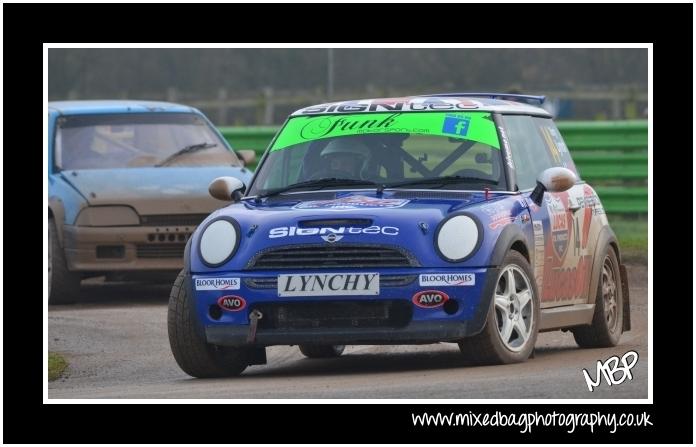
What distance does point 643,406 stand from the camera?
7.43m

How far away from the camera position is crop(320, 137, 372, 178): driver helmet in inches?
393

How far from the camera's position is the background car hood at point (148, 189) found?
48.4 feet

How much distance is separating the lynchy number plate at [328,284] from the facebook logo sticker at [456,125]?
1.56 meters

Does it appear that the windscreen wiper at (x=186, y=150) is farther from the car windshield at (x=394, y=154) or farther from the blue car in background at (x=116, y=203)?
the car windshield at (x=394, y=154)

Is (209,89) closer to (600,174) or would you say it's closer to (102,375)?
(600,174)

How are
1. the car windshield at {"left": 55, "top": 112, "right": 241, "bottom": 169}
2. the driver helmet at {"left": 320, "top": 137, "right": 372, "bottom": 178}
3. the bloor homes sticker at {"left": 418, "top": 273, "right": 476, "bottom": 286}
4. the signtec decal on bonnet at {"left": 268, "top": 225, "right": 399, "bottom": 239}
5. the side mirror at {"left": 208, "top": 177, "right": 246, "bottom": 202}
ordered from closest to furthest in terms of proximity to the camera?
1. the bloor homes sticker at {"left": 418, "top": 273, "right": 476, "bottom": 286}
2. the signtec decal on bonnet at {"left": 268, "top": 225, "right": 399, "bottom": 239}
3. the driver helmet at {"left": 320, "top": 137, "right": 372, "bottom": 178}
4. the side mirror at {"left": 208, "top": 177, "right": 246, "bottom": 202}
5. the car windshield at {"left": 55, "top": 112, "right": 241, "bottom": 169}

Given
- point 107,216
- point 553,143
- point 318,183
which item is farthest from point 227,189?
point 107,216

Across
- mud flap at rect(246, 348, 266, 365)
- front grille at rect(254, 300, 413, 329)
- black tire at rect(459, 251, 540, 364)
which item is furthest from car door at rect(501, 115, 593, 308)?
mud flap at rect(246, 348, 266, 365)

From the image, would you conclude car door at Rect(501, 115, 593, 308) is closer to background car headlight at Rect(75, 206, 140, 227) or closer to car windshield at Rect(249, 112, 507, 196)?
car windshield at Rect(249, 112, 507, 196)

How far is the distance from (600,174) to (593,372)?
11840mm

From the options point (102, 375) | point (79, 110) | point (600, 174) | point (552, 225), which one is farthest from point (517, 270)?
point (600, 174)

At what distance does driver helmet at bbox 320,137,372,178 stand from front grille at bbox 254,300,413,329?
1247 mm

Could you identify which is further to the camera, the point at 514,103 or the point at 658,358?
the point at 514,103

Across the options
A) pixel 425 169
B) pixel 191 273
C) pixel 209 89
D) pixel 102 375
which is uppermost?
pixel 209 89
